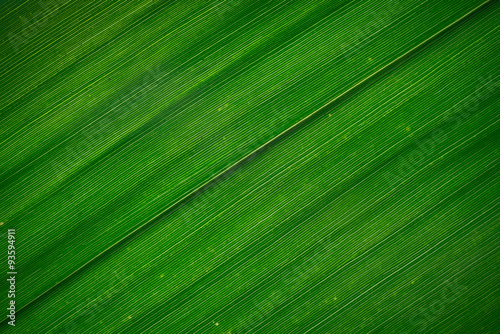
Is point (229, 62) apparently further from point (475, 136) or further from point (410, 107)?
point (475, 136)

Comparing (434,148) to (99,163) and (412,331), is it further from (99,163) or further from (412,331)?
(99,163)

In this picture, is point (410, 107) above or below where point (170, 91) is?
below

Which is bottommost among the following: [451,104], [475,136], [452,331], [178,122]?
[452,331]

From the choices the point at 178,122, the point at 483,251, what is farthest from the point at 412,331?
the point at 178,122

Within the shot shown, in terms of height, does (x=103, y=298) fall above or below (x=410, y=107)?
above

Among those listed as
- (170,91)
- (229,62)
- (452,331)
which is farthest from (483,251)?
(170,91)

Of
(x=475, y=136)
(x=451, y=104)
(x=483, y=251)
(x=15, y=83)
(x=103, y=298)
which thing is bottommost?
(x=483, y=251)
